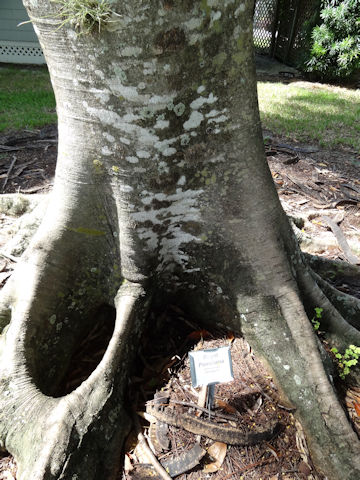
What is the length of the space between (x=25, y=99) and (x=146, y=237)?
7508 mm

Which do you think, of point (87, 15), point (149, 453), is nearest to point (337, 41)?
point (87, 15)

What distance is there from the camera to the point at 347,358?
248 cm

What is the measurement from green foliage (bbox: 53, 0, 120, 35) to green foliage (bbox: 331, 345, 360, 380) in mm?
2277

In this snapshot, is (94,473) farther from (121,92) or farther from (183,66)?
(183,66)

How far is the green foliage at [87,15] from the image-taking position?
1.50 meters

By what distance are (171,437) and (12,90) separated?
934cm

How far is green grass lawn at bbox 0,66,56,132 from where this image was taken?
6.95 m

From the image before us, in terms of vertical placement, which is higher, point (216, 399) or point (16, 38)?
point (16, 38)

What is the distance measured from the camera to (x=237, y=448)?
6.59 ft

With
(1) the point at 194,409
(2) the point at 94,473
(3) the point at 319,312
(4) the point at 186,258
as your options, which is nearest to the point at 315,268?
(3) the point at 319,312

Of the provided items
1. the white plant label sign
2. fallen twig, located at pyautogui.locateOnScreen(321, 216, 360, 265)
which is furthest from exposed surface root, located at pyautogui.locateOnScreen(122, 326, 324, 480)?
fallen twig, located at pyautogui.locateOnScreen(321, 216, 360, 265)

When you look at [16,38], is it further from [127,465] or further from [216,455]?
[216,455]

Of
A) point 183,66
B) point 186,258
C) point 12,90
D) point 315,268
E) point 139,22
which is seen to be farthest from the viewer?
point 12,90

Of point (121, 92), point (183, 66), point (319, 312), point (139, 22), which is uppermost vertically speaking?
point (139, 22)
